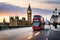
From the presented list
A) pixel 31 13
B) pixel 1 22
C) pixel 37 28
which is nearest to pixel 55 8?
pixel 31 13

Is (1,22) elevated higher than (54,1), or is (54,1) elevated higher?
(54,1)

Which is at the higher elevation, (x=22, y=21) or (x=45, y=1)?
(x=45, y=1)

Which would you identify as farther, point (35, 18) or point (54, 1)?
point (35, 18)

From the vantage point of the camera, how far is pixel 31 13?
16922 mm

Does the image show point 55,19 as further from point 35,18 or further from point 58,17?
point 35,18

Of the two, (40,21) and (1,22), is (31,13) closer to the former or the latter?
(1,22)

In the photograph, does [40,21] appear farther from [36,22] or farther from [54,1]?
[54,1]

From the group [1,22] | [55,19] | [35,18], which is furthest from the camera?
[35,18]

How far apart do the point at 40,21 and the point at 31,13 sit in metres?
3.54

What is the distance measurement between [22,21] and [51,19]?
88.1 inches

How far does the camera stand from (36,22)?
20328 mm

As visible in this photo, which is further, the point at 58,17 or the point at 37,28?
the point at 37,28

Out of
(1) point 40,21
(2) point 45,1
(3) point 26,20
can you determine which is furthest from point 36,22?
(2) point 45,1

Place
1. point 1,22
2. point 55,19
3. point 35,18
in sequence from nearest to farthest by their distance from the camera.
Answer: point 1,22, point 55,19, point 35,18
